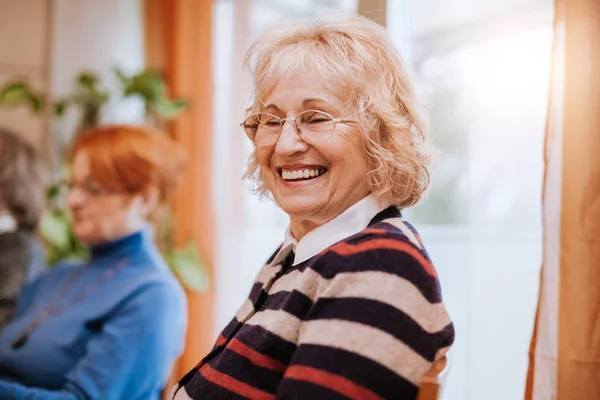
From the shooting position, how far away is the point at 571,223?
119 cm

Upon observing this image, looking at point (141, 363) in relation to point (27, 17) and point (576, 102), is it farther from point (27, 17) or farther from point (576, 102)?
point (27, 17)

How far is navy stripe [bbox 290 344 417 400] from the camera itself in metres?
0.82

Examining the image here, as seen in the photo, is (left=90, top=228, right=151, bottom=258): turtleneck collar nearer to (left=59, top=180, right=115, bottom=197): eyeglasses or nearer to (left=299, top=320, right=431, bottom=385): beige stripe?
(left=59, top=180, right=115, bottom=197): eyeglasses

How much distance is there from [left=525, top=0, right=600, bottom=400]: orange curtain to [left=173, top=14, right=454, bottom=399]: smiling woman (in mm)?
320

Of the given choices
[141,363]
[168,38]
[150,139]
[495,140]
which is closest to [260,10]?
[168,38]

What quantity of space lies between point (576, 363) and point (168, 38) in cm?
231

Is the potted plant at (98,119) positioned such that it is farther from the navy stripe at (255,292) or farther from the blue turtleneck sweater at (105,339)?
the navy stripe at (255,292)

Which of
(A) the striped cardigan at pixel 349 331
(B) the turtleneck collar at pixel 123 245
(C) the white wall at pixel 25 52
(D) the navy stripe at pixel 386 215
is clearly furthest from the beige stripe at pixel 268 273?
(C) the white wall at pixel 25 52

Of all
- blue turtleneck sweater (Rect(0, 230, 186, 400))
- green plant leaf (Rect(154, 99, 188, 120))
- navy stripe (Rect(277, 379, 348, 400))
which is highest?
green plant leaf (Rect(154, 99, 188, 120))

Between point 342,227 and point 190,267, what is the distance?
150 centimetres

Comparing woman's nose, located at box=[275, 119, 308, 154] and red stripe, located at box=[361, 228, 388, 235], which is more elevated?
woman's nose, located at box=[275, 119, 308, 154]

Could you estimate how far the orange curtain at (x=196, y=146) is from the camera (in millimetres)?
2518

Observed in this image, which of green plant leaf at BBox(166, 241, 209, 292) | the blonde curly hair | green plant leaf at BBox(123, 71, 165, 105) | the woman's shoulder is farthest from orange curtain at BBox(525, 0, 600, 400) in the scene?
green plant leaf at BBox(123, 71, 165, 105)

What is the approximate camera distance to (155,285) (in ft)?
5.42
